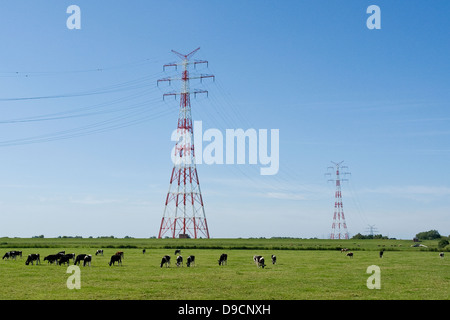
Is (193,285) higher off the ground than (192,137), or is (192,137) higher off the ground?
(192,137)

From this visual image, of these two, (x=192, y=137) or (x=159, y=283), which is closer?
(x=159, y=283)

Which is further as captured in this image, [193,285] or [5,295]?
[193,285]
